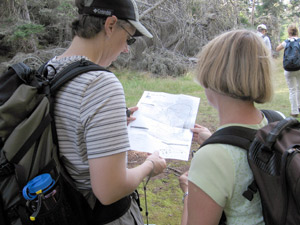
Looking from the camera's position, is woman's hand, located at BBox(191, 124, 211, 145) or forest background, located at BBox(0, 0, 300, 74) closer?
woman's hand, located at BBox(191, 124, 211, 145)

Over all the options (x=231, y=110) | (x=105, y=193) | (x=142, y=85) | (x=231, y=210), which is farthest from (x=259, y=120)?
(x=142, y=85)

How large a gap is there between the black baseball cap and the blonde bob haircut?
1.45 ft

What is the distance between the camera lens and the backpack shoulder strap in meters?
1.11

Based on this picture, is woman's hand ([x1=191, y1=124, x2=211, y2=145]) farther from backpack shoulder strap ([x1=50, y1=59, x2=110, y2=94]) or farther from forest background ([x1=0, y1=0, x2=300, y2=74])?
forest background ([x1=0, y1=0, x2=300, y2=74])

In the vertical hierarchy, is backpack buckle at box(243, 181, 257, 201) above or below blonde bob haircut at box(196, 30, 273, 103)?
below

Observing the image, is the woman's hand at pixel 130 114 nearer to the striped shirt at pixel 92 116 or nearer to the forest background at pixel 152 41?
the striped shirt at pixel 92 116

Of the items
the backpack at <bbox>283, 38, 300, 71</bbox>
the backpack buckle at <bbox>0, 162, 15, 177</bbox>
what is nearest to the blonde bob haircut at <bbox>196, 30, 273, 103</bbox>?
the backpack buckle at <bbox>0, 162, 15, 177</bbox>

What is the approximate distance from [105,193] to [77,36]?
2.37ft

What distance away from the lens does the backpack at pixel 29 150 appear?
3.40 ft

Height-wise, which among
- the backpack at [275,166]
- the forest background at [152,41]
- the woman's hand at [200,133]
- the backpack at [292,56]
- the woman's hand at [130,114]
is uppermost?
the backpack at [275,166]

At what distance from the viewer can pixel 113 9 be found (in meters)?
1.28

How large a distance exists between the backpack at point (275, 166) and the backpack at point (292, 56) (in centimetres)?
540

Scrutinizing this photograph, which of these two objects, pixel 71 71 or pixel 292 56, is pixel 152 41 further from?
pixel 71 71

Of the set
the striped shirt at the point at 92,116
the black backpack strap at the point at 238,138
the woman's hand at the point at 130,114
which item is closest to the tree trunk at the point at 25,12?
the woman's hand at the point at 130,114
